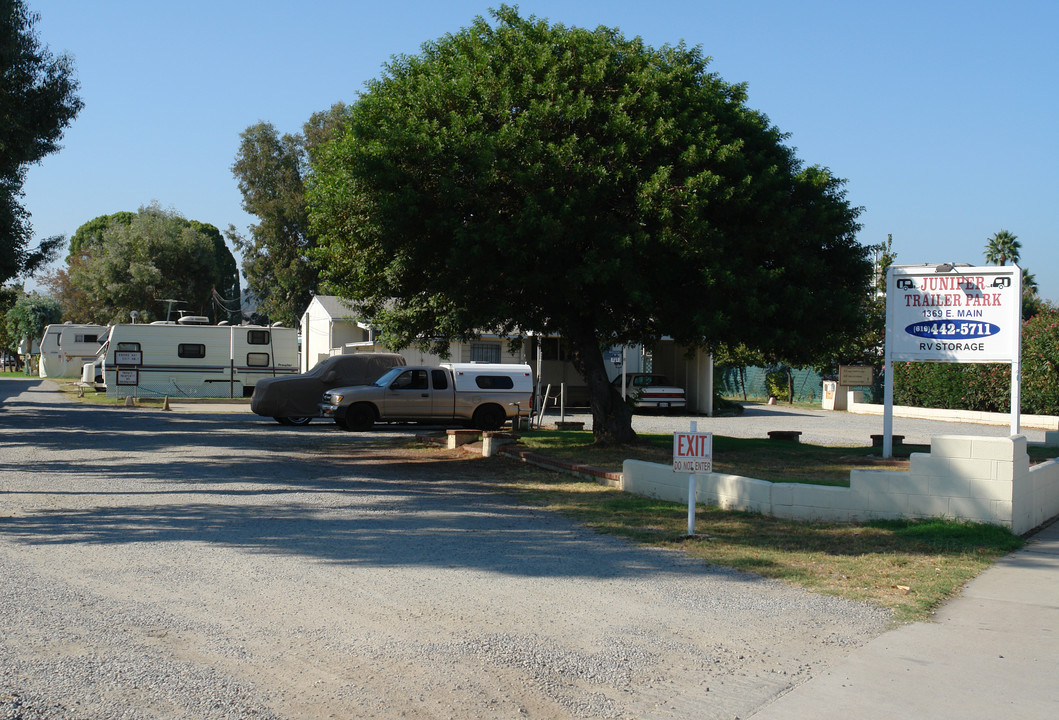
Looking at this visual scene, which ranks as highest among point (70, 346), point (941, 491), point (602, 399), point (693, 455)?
point (70, 346)

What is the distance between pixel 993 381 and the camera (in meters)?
31.3

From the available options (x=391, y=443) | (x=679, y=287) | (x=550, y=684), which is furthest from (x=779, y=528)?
(x=391, y=443)

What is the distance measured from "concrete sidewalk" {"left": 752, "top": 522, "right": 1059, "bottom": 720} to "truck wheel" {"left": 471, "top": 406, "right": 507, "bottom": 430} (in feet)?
53.7

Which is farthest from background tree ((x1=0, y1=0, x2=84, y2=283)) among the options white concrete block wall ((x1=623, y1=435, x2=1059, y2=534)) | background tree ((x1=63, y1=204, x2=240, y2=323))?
background tree ((x1=63, y1=204, x2=240, y2=323))

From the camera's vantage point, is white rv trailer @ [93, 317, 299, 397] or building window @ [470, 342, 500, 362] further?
white rv trailer @ [93, 317, 299, 397]

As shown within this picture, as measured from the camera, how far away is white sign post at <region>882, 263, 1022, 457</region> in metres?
14.5

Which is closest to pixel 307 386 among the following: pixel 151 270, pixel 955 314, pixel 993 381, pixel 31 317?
pixel 955 314

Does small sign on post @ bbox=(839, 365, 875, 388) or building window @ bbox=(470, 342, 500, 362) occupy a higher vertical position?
building window @ bbox=(470, 342, 500, 362)

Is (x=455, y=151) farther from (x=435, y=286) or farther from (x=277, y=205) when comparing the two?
(x=277, y=205)

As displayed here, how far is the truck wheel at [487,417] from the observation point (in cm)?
2319

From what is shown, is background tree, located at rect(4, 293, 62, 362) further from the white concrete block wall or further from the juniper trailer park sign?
the white concrete block wall

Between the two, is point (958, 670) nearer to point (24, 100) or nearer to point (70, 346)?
point (24, 100)

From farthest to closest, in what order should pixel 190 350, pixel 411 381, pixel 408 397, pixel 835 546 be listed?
pixel 190 350 < pixel 411 381 < pixel 408 397 < pixel 835 546

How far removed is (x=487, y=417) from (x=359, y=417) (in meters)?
3.17
